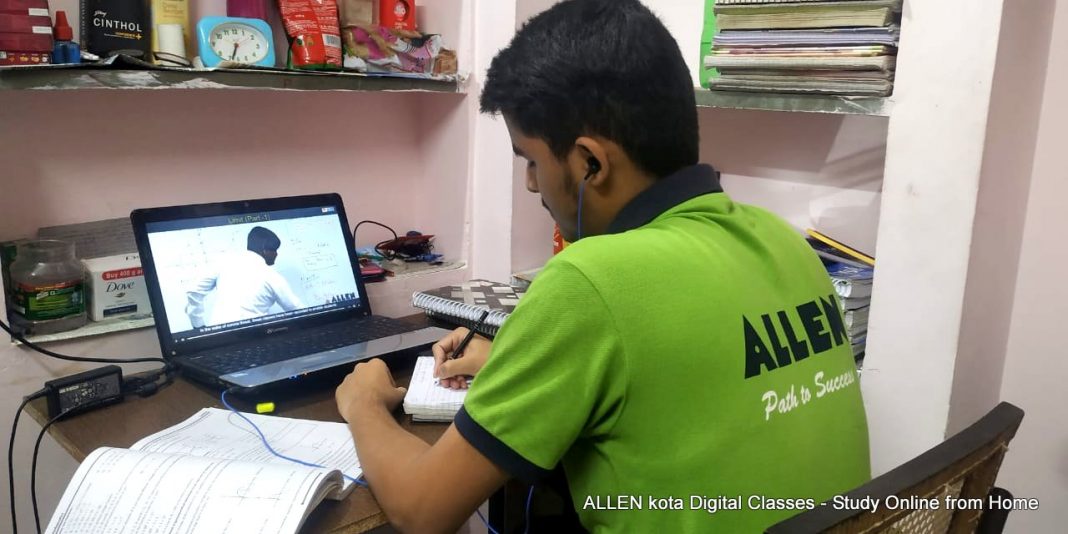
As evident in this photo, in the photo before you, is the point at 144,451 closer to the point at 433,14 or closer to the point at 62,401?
the point at 62,401

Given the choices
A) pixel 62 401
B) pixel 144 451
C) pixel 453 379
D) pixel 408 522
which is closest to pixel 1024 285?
pixel 453 379

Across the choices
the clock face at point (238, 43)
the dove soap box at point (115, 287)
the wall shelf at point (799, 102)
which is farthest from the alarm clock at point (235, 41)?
the wall shelf at point (799, 102)

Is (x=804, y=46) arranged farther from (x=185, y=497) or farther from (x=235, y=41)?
(x=185, y=497)

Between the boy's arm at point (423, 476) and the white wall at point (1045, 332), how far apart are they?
3.79 ft

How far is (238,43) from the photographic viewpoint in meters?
1.57

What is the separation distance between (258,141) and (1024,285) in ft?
5.22

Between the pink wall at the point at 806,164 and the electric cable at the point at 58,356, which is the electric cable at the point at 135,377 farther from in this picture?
the pink wall at the point at 806,164

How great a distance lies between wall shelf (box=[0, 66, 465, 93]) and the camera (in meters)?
1.28

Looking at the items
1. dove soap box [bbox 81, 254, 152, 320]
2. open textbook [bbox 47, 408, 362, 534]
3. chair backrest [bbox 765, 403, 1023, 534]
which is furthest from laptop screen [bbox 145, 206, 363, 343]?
chair backrest [bbox 765, 403, 1023, 534]

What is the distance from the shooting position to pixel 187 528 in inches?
35.0

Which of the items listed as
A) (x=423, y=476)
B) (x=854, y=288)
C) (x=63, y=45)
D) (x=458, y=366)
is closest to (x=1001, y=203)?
(x=854, y=288)

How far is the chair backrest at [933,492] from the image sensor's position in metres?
0.64

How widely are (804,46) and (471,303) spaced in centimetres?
81

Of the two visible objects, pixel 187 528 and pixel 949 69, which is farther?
pixel 949 69
